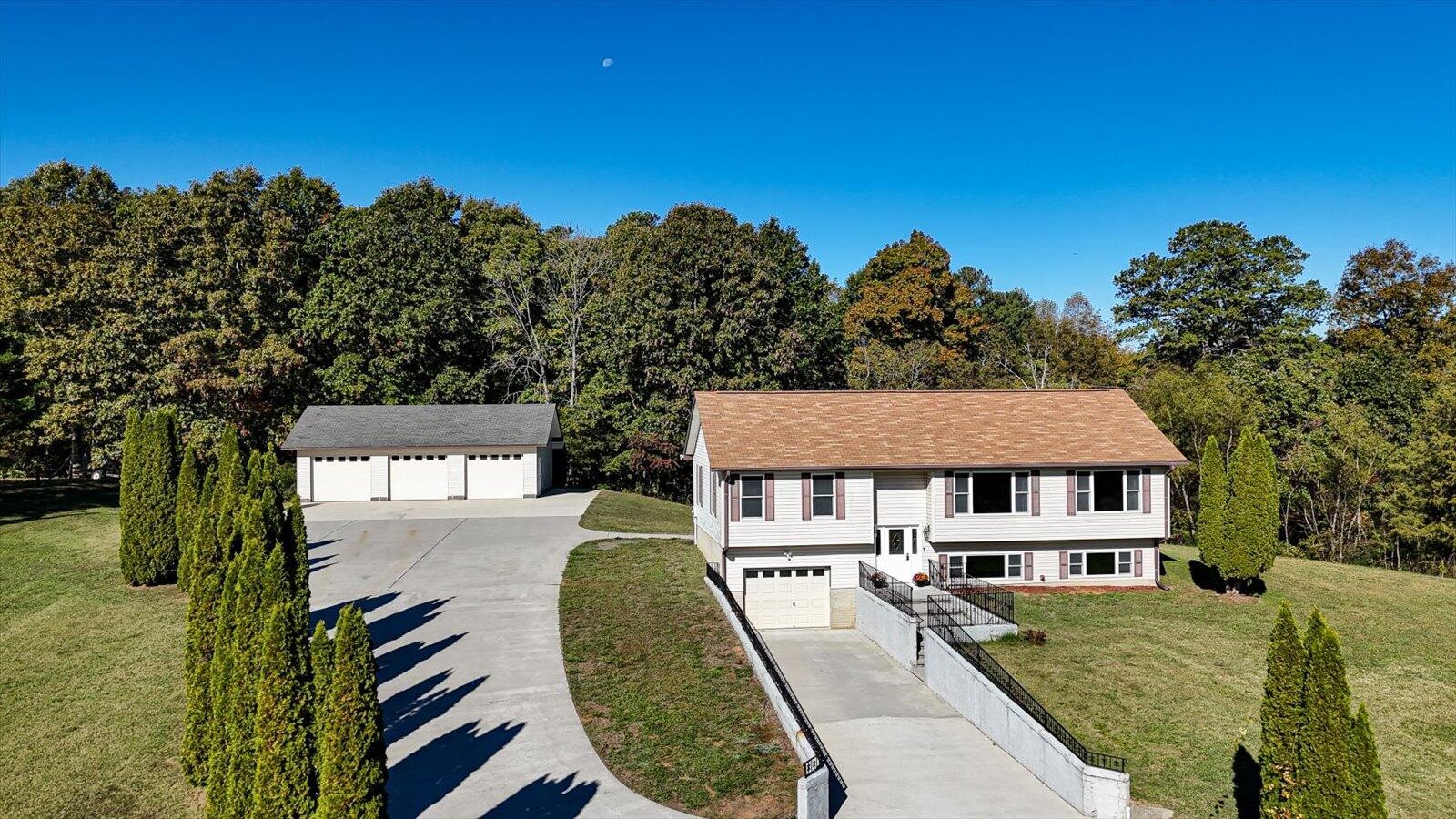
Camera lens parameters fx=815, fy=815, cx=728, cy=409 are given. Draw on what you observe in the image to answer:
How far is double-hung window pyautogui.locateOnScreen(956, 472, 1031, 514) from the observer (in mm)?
24031

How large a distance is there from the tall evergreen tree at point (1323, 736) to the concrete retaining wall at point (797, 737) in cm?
558

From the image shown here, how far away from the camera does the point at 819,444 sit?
2436 centimetres

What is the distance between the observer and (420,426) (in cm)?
3709

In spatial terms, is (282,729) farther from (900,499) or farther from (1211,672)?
(900,499)

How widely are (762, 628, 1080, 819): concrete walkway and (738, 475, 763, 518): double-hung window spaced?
13.3 ft

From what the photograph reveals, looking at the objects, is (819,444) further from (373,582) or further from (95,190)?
(95,190)

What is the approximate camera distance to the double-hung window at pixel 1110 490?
24.3m

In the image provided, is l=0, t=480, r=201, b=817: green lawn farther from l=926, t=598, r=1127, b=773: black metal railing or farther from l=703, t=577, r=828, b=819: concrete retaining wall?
l=926, t=598, r=1127, b=773: black metal railing

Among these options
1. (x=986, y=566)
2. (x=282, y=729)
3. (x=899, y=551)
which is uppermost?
(x=282, y=729)

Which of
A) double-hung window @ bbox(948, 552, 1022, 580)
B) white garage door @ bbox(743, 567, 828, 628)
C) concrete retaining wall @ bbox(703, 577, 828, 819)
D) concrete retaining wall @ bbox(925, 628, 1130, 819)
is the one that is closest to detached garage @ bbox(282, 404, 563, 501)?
white garage door @ bbox(743, 567, 828, 628)

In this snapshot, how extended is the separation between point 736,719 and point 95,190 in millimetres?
49410

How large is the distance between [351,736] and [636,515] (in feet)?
83.4

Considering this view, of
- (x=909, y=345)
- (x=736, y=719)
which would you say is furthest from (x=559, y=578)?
(x=909, y=345)

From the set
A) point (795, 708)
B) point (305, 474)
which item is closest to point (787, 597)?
point (795, 708)
